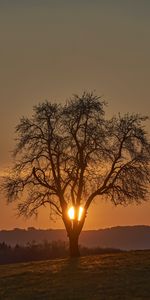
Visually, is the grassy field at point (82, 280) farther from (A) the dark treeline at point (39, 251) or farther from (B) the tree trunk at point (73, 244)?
(A) the dark treeline at point (39, 251)

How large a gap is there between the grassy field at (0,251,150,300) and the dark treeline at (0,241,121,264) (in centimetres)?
1814

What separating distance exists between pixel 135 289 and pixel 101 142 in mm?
21226

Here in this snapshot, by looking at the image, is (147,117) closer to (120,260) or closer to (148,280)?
(120,260)

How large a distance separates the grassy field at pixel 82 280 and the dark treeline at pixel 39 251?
59.5 feet

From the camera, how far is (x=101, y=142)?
5144 cm

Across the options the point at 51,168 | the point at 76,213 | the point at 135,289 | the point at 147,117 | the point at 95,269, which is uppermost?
the point at 147,117

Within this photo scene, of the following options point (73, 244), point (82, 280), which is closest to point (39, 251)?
point (73, 244)

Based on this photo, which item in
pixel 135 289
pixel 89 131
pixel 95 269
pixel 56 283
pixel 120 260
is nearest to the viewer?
pixel 135 289

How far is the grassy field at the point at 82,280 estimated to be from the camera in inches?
1246

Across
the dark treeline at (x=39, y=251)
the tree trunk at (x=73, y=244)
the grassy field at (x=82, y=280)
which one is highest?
the dark treeline at (x=39, y=251)

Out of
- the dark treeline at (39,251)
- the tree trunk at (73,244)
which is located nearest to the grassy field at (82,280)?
the tree trunk at (73,244)

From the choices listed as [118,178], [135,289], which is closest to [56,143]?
[118,178]

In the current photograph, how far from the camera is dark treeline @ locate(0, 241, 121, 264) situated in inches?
2613

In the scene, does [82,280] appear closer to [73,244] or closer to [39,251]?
[73,244]
